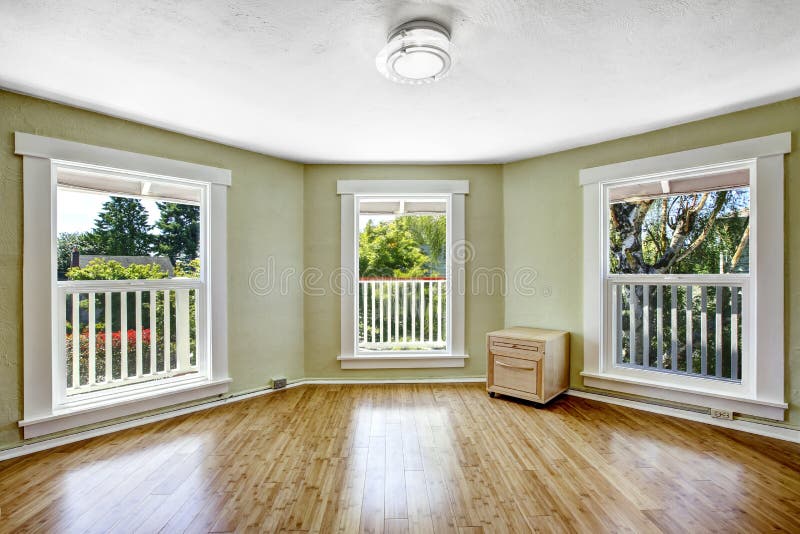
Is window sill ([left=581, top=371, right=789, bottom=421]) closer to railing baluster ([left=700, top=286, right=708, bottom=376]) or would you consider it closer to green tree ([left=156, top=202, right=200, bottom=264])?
railing baluster ([left=700, top=286, right=708, bottom=376])

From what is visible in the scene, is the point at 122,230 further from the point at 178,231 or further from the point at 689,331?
the point at 689,331

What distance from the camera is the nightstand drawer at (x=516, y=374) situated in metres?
3.08

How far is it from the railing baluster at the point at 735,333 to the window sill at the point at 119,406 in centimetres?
412

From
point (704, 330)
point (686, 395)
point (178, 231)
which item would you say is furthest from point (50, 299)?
point (704, 330)

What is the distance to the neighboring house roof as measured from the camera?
2.61 metres

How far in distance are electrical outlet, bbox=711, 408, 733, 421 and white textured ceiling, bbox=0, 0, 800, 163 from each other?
7.28 feet

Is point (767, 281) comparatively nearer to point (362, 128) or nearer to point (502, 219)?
point (502, 219)

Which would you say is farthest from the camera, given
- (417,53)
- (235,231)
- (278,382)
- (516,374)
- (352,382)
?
(352,382)

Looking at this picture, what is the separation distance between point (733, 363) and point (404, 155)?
3198mm

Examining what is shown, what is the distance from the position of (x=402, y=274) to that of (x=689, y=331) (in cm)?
267

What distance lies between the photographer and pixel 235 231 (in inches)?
130

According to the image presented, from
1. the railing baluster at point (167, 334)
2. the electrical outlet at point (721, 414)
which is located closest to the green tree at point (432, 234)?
the railing baluster at point (167, 334)

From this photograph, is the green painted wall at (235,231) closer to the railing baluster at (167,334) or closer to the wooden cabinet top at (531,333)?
the railing baluster at (167,334)

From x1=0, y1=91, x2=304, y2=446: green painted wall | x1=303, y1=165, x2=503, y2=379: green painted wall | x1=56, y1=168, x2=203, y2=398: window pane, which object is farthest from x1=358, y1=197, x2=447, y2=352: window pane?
x1=56, y1=168, x2=203, y2=398: window pane
